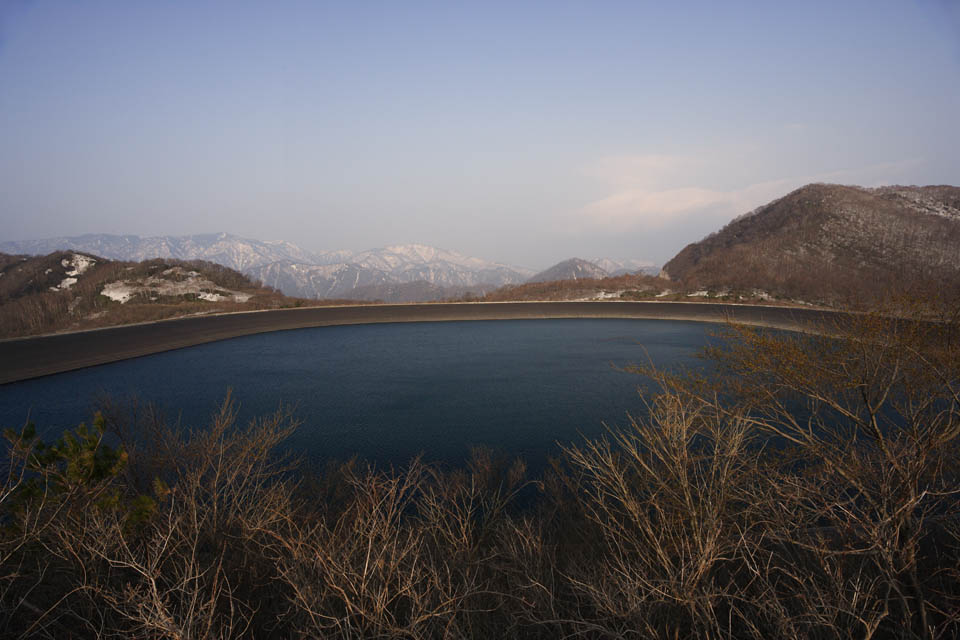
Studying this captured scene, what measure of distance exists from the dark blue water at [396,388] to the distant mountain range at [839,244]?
2348 centimetres

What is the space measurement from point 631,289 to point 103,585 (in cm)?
4908

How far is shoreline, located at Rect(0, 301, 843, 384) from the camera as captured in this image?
827 inches

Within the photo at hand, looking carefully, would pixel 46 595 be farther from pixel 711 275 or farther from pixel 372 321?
pixel 711 275

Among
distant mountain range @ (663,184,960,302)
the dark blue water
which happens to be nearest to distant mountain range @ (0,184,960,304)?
distant mountain range @ (663,184,960,302)

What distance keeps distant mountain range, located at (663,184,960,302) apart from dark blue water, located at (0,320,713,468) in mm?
23477

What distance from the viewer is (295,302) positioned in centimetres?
4128

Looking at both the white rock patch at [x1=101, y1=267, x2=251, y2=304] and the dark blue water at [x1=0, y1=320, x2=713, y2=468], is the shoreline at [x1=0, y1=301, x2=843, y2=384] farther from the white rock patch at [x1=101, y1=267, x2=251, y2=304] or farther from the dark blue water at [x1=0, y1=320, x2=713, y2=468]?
the white rock patch at [x1=101, y1=267, x2=251, y2=304]

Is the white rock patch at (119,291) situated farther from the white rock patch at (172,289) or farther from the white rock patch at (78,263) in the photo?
the white rock patch at (78,263)

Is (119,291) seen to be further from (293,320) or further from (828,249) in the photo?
(828,249)

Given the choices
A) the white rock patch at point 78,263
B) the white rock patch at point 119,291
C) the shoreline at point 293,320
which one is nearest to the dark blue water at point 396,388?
the shoreline at point 293,320

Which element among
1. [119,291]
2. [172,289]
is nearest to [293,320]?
[172,289]

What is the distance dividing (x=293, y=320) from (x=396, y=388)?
21.9 m

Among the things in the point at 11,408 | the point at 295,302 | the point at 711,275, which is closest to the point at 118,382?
the point at 11,408

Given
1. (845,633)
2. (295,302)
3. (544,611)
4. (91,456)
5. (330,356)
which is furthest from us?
(295,302)
